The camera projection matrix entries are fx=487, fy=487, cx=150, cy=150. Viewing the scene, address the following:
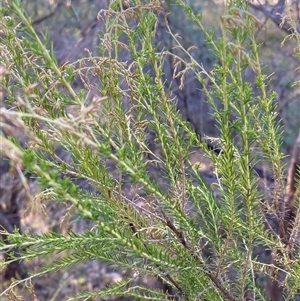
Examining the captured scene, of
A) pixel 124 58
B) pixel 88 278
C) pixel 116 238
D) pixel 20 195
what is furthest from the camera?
pixel 88 278

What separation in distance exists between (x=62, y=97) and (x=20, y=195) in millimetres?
1962

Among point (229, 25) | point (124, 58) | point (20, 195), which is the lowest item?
point (20, 195)

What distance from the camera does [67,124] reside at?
56 cm

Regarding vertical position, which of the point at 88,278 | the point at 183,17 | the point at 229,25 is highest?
the point at 229,25

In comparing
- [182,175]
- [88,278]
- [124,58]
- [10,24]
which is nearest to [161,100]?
[182,175]

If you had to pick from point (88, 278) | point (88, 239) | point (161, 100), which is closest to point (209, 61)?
point (88, 278)

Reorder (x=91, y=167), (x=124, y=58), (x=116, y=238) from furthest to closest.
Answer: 1. (x=124, y=58)
2. (x=91, y=167)
3. (x=116, y=238)

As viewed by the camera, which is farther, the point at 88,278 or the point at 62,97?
the point at 88,278

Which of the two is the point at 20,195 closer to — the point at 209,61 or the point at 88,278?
the point at 88,278

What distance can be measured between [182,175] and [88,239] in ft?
0.69

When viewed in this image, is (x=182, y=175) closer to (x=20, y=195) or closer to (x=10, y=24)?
(x=10, y=24)

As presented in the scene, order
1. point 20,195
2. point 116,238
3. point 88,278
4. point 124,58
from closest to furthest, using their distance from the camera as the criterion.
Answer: point 116,238, point 124,58, point 20,195, point 88,278

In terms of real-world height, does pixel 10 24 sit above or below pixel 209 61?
above

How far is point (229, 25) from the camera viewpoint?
0.60 m
